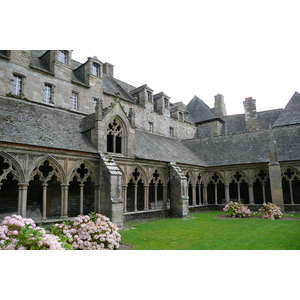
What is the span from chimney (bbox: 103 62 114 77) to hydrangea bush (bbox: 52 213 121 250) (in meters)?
19.8

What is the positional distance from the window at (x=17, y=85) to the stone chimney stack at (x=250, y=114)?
2431cm

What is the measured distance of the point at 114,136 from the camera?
14.5m

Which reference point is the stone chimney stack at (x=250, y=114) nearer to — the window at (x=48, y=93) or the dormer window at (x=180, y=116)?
the dormer window at (x=180, y=116)

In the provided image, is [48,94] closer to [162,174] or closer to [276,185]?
[162,174]

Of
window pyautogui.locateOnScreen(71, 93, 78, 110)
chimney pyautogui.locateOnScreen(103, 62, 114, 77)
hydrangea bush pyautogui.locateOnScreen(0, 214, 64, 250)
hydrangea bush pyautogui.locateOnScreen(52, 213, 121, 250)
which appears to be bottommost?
hydrangea bush pyautogui.locateOnScreen(52, 213, 121, 250)

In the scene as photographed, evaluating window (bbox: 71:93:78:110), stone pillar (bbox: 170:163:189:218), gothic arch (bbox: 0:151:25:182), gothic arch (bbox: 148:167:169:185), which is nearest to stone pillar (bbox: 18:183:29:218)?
gothic arch (bbox: 0:151:25:182)

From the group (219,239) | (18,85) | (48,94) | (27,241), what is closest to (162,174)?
(219,239)

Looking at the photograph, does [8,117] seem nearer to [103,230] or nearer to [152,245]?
[103,230]

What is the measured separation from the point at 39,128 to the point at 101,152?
124 inches

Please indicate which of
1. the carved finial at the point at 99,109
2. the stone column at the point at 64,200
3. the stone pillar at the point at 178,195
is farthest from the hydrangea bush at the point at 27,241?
the stone pillar at the point at 178,195

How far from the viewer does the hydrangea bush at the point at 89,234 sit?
269 inches

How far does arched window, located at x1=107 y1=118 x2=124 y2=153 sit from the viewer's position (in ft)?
47.1

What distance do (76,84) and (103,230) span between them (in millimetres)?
13739

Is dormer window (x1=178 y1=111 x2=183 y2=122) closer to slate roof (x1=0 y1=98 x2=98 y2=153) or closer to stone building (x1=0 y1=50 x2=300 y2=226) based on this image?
stone building (x1=0 y1=50 x2=300 y2=226)
